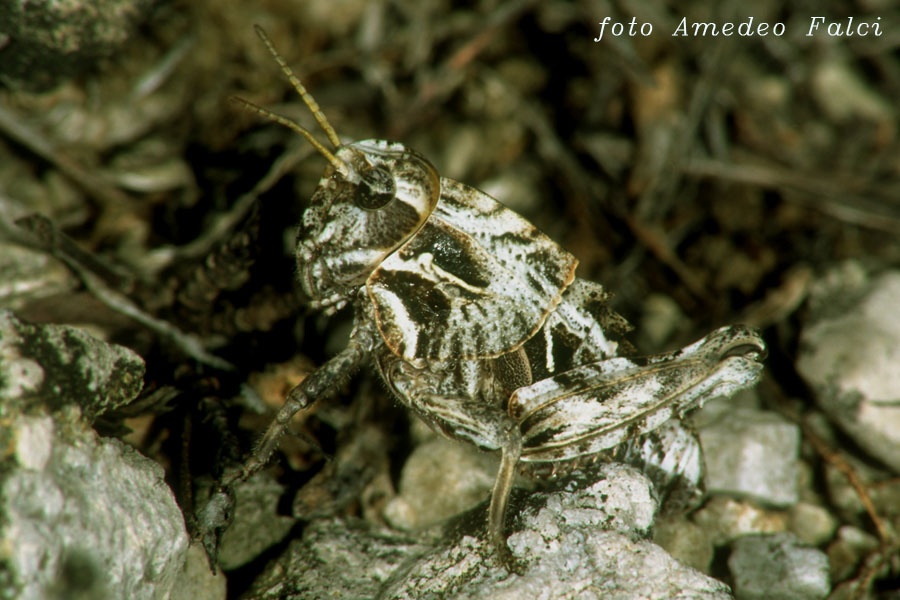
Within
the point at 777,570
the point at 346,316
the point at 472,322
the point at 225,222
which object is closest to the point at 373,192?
the point at 472,322

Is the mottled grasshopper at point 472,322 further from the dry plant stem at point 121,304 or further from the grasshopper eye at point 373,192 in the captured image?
the dry plant stem at point 121,304

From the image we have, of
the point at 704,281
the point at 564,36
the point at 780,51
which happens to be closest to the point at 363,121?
the point at 564,36

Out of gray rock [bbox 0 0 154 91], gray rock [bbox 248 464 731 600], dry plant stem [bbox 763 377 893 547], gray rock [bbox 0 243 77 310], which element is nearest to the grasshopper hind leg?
gray rock [bbox 248 464 731 600]

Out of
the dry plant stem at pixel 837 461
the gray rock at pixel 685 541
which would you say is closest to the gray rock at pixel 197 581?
the gray rock at pixel 685 541

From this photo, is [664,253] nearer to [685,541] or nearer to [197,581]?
[685,541]

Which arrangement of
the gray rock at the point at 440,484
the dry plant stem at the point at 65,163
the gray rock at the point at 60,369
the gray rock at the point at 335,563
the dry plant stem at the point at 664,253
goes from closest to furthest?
1. the gray rock at the point at 60,369
2. the gray rock at the point at 335,563
3. the gray rock at the point at 440,484
4. the dry plant stem at the point at 65,163
5. the dry plant stem at the point at 664,253

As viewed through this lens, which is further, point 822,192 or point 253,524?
point 822,192

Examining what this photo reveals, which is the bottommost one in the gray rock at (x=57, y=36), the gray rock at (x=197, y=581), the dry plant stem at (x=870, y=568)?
the gray rock at (x=197, y=581)

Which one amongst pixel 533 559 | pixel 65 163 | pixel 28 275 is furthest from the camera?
pixel 65 163
